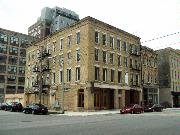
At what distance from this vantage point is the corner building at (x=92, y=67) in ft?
118

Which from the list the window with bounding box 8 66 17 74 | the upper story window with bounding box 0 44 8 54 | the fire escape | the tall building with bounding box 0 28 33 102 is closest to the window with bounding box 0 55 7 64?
the tall building with bounding box 0 28 33 102

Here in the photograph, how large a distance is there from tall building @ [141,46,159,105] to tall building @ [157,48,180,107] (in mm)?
5615

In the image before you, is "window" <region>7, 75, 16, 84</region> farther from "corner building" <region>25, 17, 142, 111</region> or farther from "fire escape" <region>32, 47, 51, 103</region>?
"corner building" <region>25, 17, 142, 111</region>

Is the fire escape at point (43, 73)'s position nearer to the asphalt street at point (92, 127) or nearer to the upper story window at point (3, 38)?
the asphalt street at point (92, 127)

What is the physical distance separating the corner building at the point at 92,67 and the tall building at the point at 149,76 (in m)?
3.02

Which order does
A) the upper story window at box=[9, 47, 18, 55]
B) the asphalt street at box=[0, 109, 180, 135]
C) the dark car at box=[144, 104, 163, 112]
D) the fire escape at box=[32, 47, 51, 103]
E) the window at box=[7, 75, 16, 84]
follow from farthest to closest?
1. the upper story window at box=[9, 47, 18, 55]
2. the window at box=[7, 75, 16, 84]
3. the fire escape at box=[32, 47, 51, 103]
4. the dark car at box=[144, 104, 163, 112]
5. the asphalt street at box=[0, 109, 180, 135]

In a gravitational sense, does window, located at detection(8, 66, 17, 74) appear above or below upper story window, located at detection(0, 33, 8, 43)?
below

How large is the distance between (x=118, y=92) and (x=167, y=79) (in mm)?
21582

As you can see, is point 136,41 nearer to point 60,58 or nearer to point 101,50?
point 101,50

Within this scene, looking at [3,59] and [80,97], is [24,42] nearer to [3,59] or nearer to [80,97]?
[3,59]

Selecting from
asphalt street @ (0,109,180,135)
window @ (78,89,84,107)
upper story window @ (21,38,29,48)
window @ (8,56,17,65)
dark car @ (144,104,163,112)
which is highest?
upper story window @ (21,38,29,48)

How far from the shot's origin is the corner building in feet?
118

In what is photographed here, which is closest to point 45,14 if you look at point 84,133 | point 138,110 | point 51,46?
point 51,46

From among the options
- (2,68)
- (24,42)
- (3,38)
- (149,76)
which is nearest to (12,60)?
(2,68)
